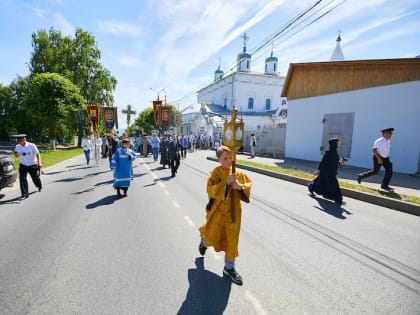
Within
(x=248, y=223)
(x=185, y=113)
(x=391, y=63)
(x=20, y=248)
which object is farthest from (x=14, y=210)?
(x=185, y=113)

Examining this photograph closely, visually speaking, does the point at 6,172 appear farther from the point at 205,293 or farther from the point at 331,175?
the point at 331,175

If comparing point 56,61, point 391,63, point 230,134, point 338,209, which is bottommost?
point 338,209

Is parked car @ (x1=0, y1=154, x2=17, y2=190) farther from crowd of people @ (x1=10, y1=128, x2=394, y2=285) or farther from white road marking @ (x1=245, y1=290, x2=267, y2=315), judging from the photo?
white road marking @ (x1=245, y1=290, x2=267, y2=315)

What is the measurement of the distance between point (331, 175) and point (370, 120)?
27.8 feet

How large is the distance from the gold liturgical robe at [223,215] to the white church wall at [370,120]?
12.1 metres

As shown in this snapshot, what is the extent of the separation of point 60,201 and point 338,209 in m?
7.35

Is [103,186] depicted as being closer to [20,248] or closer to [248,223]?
[20,248]

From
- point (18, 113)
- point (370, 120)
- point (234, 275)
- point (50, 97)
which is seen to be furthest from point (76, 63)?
point (234, 275)

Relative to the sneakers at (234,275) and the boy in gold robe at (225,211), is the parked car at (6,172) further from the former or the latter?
the sneakers at (234,275)

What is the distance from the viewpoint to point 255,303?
2.57m

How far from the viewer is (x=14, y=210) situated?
226 inches

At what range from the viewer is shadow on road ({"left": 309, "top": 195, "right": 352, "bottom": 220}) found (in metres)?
5.74

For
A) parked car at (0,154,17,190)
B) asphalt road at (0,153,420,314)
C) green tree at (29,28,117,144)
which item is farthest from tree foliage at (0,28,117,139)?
asphalt road at (0,153,420,314)

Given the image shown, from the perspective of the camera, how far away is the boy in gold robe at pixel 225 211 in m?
Result: 2.97
